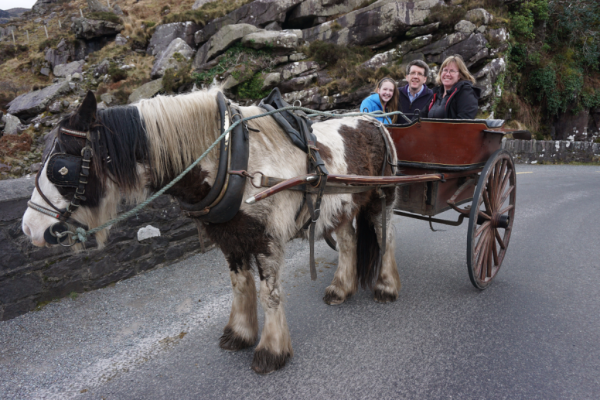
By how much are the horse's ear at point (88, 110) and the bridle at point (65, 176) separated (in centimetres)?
6

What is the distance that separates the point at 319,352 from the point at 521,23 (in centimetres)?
1806

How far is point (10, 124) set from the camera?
1445 cm

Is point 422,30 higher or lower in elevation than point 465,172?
higher

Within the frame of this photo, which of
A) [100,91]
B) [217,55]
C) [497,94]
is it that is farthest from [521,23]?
[100,91]

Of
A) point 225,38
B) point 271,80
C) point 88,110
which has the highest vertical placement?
point 225,38

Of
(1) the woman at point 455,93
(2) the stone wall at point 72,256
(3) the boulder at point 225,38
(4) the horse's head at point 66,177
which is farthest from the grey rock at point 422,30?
(4) the horse's head at point 66,177

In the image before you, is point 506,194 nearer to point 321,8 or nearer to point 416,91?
point 416,91

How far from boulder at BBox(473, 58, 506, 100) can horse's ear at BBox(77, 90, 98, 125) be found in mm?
14126

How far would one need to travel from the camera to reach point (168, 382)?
2.20m

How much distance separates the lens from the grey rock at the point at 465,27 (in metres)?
13.4

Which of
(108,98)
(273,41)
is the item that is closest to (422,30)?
(273,41)

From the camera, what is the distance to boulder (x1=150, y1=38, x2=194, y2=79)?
16391 millimetres

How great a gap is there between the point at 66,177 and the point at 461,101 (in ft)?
11.2

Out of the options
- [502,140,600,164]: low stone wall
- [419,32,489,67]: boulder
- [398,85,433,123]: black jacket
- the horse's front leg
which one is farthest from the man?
[419,32,489,67]: boulder
